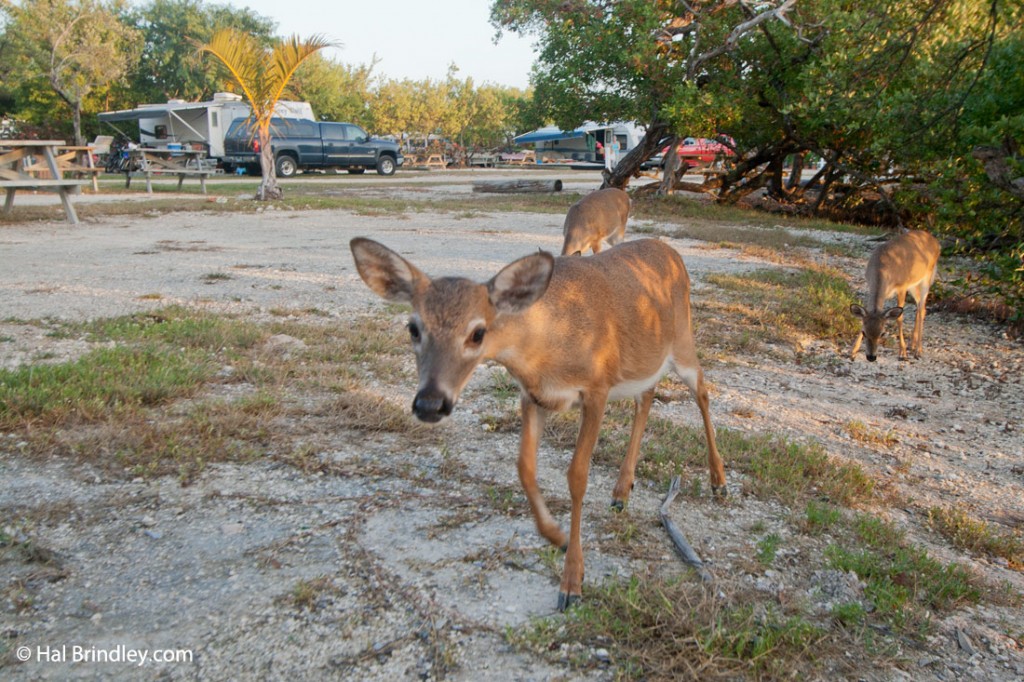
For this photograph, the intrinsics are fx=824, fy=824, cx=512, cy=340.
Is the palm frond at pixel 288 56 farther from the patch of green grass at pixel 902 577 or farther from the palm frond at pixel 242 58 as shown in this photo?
the patch of green grass at pixel 902 577

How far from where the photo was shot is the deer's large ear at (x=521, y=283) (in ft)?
11.4

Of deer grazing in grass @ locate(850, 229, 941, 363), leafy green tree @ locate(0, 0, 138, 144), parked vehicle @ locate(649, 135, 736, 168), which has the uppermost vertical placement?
leafy green tree @ locate(0, 0, 138, 144)

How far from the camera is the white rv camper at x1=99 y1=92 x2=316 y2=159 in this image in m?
40.8

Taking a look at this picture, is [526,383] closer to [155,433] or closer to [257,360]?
[155,433]

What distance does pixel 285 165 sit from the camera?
35344 millimetres

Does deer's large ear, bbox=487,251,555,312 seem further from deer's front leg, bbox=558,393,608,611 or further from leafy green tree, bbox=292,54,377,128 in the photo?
leafy green tree, bbox=292,54,377,128

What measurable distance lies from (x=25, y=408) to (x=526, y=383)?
327cm

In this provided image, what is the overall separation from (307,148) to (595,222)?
26.7 metres

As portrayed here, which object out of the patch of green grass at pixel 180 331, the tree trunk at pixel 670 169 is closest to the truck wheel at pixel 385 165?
the tree trunk at pixel 670 169

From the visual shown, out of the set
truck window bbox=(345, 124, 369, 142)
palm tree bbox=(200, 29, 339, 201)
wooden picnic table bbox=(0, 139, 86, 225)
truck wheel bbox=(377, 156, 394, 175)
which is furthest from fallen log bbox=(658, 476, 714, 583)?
truck wheel bbox=(377, 156, 394, 175)

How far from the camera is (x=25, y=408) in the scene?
4984 mm

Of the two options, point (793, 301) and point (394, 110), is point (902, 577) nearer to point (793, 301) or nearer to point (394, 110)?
point (793, 301)

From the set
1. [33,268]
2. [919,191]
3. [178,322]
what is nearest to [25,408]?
[178,322]

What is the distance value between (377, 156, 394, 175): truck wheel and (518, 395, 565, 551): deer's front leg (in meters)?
36.9
